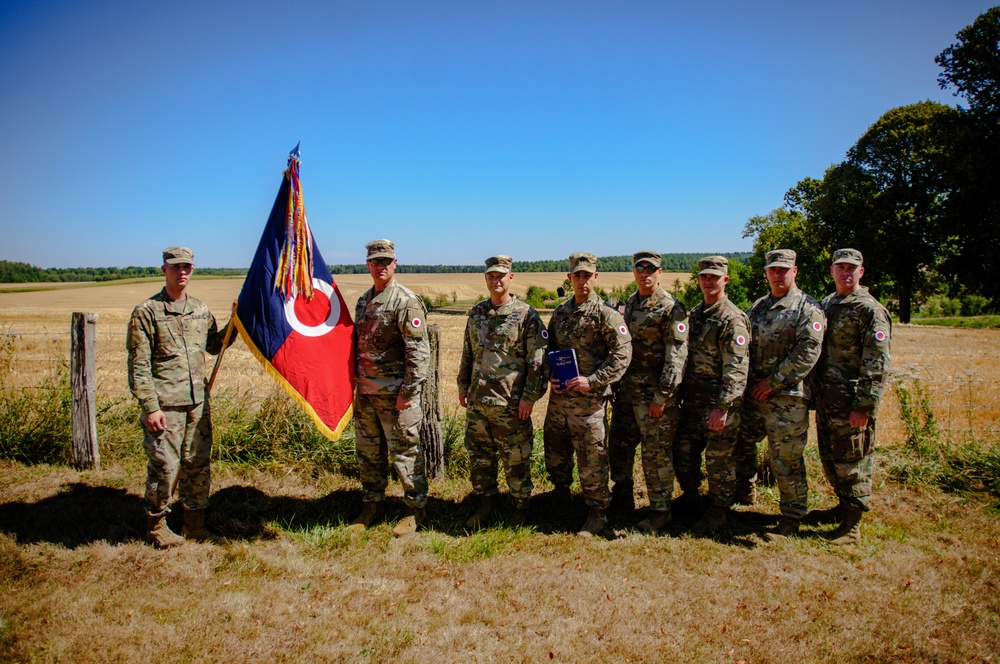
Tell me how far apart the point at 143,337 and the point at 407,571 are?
110 inches

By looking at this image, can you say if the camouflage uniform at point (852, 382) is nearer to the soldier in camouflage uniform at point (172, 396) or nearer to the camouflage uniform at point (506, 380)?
the camouflage uniform at point (506, 380)

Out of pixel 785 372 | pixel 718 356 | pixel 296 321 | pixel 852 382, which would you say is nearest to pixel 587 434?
pixel 718 356

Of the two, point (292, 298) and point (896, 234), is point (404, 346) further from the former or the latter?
point (896, 234)

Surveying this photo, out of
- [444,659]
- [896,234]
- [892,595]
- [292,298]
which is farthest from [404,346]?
[896,234]

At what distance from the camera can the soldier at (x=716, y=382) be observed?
178 inches

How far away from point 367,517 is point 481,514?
1.04 metres

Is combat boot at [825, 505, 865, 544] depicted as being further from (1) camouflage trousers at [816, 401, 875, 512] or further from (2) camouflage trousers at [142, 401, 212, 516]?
(2) camouflage trousers at [142, 401, 212, 516]

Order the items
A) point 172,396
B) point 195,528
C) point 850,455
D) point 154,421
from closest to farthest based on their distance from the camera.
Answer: point 154,421 < point 172,396 < point 195,528 < point 850,455

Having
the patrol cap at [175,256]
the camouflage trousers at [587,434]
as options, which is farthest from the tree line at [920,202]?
the patrol cap at [175,256]

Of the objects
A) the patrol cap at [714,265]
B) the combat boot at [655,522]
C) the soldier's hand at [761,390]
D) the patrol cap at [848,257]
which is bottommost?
the combat boot at [655,522]

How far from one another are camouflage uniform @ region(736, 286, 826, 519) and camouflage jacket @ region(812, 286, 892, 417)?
299 millimetres

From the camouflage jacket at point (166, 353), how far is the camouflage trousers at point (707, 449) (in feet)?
14.1

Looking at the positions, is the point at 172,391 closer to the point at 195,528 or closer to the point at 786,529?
the point at 195,528

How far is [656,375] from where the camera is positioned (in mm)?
4844
